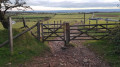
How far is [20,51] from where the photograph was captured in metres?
8.80

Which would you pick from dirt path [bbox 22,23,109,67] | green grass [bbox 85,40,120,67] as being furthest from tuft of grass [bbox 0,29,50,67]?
green grass [bbox 85,40,120,67]

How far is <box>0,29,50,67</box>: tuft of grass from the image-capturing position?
755 cm

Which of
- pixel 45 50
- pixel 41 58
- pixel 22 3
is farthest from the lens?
pixel 22 3

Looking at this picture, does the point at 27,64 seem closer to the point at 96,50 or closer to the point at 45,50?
the point at 45,50

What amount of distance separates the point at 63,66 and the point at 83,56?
226 cm

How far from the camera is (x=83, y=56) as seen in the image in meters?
9.12

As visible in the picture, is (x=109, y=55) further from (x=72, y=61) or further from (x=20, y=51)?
(x=20, y=51)

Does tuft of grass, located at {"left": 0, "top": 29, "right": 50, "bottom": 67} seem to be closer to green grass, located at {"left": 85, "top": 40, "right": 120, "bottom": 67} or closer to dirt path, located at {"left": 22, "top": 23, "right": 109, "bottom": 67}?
dirt path, located at {"left": 22, "top": 23, "right": 109, "bottom": 67}

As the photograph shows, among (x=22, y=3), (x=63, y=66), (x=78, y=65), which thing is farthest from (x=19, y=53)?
(x=22, y=3)

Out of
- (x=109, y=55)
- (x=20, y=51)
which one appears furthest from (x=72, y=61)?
(x=20, y=51)

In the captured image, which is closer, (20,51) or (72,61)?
(72,61)

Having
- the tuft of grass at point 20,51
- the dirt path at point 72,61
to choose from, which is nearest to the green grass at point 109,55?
the dirt path at point 72,61

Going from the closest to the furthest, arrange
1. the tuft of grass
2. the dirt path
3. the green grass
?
the dirt path
the tuft of grass
the green grass

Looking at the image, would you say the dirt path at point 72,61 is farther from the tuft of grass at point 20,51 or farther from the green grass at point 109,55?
the tuft of grass at point 20,51
